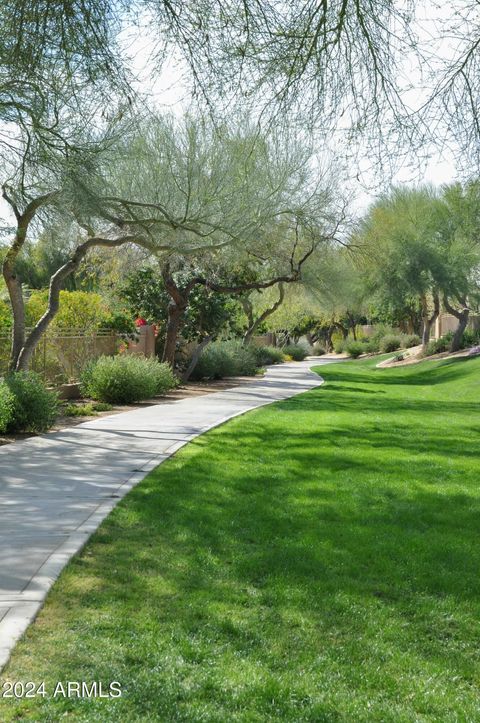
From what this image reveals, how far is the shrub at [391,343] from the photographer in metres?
60.3

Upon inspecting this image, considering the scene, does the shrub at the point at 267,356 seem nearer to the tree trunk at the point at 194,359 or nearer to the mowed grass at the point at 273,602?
the tree trunk at the point at 194,359

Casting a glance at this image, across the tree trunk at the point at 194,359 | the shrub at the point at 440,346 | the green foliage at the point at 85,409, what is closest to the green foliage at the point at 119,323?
the tree trunk at the point at 194,359

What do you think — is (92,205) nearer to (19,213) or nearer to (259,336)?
(19,213)

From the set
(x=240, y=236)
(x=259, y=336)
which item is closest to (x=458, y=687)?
(x=240, y=236)

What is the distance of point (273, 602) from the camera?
5734 mm

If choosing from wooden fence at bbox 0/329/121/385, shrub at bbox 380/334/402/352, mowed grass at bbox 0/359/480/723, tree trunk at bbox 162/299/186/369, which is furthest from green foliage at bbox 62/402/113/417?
shrub at bbox 380/334/402/352

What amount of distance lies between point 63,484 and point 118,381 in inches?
425

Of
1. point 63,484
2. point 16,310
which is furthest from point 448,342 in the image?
point 63,484

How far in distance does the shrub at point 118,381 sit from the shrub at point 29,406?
5595mm

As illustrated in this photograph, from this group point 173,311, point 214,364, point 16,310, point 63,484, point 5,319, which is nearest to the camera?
point 63,484

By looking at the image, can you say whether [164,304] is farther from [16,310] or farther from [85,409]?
[16,310]

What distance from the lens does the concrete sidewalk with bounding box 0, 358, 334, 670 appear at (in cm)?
589

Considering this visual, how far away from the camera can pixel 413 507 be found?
28.7 ft

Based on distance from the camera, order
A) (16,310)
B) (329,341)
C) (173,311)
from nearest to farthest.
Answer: (16,310) → (173,311) → (329,341)
